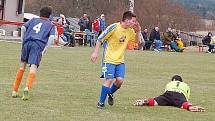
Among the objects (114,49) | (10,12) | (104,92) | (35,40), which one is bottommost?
(104,92)

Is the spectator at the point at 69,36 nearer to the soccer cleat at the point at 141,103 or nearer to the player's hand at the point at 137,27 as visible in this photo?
the soccer cleat at the point at 141,103

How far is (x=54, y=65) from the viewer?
787 inches

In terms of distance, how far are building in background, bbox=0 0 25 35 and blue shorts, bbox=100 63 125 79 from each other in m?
31.2

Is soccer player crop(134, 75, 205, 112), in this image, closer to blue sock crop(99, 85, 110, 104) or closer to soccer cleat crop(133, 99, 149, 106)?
soccer cleat crop(133, 99, 149, 106)

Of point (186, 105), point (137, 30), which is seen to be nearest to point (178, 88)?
point (186, 105)

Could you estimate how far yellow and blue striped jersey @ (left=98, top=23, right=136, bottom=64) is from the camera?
10.7m

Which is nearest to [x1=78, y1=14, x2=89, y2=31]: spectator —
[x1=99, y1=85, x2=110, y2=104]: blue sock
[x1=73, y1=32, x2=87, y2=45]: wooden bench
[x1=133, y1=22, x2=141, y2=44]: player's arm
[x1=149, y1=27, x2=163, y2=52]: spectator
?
[x1=73, y1=32, x2=87, y2=45]: wooden bench

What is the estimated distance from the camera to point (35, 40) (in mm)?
11422

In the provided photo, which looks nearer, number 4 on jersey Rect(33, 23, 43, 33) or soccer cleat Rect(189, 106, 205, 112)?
soccer cleat Rect(189, 106, 205, 112)

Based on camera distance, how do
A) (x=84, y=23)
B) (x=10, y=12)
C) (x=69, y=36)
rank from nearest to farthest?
(x=69, y=36) < (x=84, y=23) < (x=10, y=12)

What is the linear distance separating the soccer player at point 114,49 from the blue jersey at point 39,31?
1220mm

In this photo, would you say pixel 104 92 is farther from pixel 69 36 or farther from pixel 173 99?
pixel 69 36

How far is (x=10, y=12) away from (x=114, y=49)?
33.9 metres

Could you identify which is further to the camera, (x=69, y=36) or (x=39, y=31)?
(x=69, y=36)
